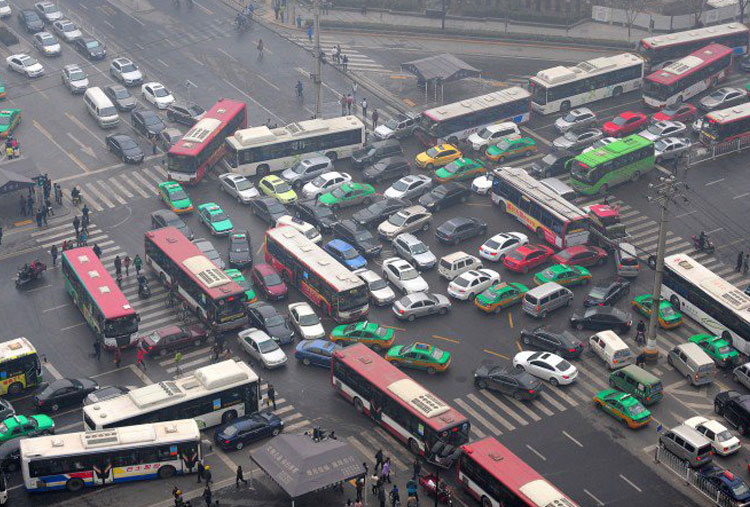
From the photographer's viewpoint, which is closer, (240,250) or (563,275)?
(563,275)

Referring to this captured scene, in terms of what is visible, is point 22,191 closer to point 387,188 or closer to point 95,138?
point 95,138

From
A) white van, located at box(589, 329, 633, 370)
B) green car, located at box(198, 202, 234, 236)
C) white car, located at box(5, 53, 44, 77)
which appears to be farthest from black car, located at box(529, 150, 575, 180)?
white car, located at box(5, 53, 44, 77)

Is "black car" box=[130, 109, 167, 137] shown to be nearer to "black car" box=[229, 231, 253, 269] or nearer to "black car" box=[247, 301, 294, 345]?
"black car" box=[229, 231, 253, 269]

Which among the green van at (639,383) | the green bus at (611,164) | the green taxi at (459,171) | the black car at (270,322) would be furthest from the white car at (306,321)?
the green bus at (611,164)

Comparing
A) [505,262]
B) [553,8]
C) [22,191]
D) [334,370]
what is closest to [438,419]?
[334,370]

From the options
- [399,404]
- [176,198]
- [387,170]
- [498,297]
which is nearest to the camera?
[399,404]

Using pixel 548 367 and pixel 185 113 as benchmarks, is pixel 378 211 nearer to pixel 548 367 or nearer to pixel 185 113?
pixel 548 367

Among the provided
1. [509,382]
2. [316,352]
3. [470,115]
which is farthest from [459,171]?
[509,382]
